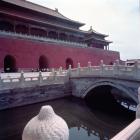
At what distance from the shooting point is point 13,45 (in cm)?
1822

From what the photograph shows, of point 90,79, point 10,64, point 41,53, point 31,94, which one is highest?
point 41,53

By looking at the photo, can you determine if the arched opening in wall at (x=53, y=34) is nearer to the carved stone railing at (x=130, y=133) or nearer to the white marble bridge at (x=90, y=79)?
the white marble bridge at (x=90, y=79)

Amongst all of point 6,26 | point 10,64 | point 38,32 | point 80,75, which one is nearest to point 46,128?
point 80,75

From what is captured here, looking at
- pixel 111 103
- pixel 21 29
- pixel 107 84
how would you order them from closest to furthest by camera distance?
pixel 107 84
pixel 111 103
pixel 21 29

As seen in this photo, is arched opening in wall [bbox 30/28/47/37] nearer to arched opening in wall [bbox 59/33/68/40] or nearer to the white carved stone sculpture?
arched opening in wall [bbox 59/33/68/40]

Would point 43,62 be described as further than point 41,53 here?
Yes

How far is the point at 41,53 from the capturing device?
2081 cm

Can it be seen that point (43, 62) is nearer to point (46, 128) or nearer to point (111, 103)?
point (111, 103)

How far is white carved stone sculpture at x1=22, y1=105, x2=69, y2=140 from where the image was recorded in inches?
66.9

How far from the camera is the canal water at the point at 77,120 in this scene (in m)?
8.71

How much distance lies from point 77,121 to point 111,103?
5.41 meters

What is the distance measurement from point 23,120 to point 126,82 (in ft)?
21.3

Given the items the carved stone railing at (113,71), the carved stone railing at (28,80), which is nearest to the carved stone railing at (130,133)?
the carved stone railing at (113,71)

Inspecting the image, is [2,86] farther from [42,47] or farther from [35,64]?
[42,47]
